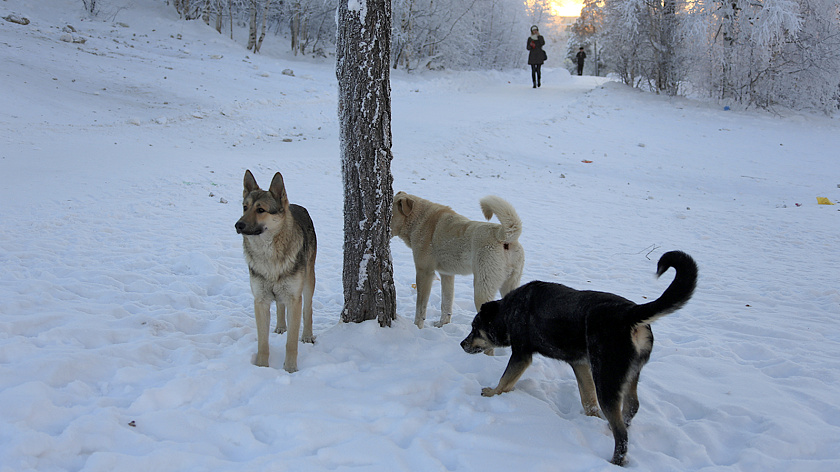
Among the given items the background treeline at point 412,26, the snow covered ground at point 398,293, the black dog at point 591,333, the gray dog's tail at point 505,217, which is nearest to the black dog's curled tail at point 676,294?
the black dog at point 591,333

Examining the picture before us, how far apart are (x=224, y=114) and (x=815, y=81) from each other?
23472mm

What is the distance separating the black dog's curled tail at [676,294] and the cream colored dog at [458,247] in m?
1.87

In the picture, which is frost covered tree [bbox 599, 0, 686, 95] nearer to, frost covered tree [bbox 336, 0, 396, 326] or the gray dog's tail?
the gray dog's tail

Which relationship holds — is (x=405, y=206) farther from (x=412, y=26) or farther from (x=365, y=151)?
(x=412, y=26)

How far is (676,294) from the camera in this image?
2.95m

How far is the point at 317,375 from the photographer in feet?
13.3

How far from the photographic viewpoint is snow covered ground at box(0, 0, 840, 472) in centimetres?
311

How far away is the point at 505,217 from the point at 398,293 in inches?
96.5

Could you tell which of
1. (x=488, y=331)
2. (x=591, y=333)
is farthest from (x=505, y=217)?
(x=591, y=333)

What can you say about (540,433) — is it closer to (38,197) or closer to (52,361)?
(52,361)

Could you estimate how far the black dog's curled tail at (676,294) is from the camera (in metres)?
2.95

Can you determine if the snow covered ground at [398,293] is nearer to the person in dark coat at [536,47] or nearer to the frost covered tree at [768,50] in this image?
the frost covered tree at [768,50]

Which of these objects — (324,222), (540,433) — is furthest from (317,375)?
(324,222)

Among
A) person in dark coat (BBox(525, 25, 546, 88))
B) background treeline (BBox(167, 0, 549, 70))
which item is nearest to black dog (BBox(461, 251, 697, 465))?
person in dark coat (BBox(525, 25, 546, 88))
